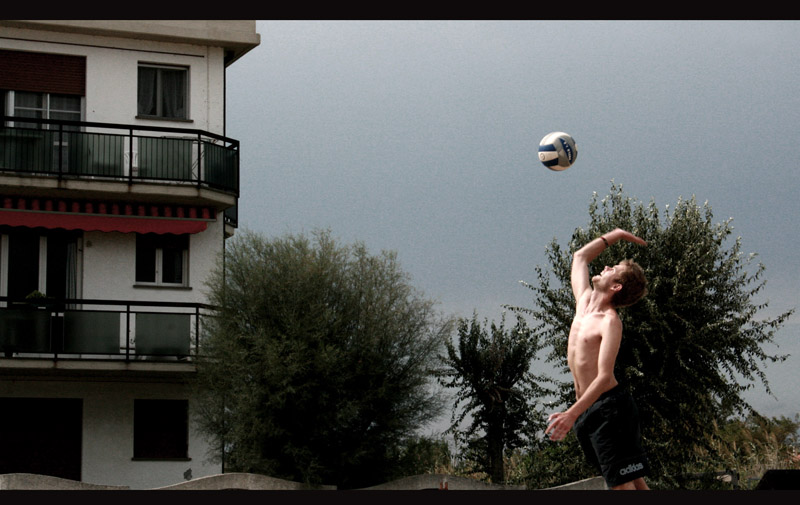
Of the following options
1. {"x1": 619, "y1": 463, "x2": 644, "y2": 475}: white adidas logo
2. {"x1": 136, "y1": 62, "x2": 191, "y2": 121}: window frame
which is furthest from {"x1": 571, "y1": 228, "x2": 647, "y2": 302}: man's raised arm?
{"x1": 136, "y1": 62, "x2": 191, "y2": 121}: window frame

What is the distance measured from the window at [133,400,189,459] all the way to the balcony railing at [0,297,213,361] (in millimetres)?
1694

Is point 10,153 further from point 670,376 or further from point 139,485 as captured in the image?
point 670,376

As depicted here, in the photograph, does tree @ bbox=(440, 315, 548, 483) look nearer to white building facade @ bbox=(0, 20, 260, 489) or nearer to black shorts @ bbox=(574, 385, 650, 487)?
white building facade @ bbox=(0, 20, 260, 489)

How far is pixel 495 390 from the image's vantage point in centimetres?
2711

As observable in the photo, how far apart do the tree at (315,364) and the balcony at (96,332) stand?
97 cm

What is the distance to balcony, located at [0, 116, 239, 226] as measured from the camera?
2539cm

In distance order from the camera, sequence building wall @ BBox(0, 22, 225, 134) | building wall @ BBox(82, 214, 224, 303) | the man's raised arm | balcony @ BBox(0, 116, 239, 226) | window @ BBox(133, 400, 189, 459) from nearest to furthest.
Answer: the man's raised arm < balcony @ BBox(0, 116, 239, 226) < window @ BBox(133, 400, 189, 459) < building wall @ BBox(82, 214, 224, 303) < building wall @ BBox(0, 22, 225, 134)

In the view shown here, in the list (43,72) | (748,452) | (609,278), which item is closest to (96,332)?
(43,72)

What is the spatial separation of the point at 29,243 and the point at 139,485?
20.2 feet

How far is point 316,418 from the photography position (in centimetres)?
2264

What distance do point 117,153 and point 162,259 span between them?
2773mm

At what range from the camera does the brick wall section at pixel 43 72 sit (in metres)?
26.5

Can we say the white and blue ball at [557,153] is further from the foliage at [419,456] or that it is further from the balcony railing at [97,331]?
the balcony railing at [97,331]
